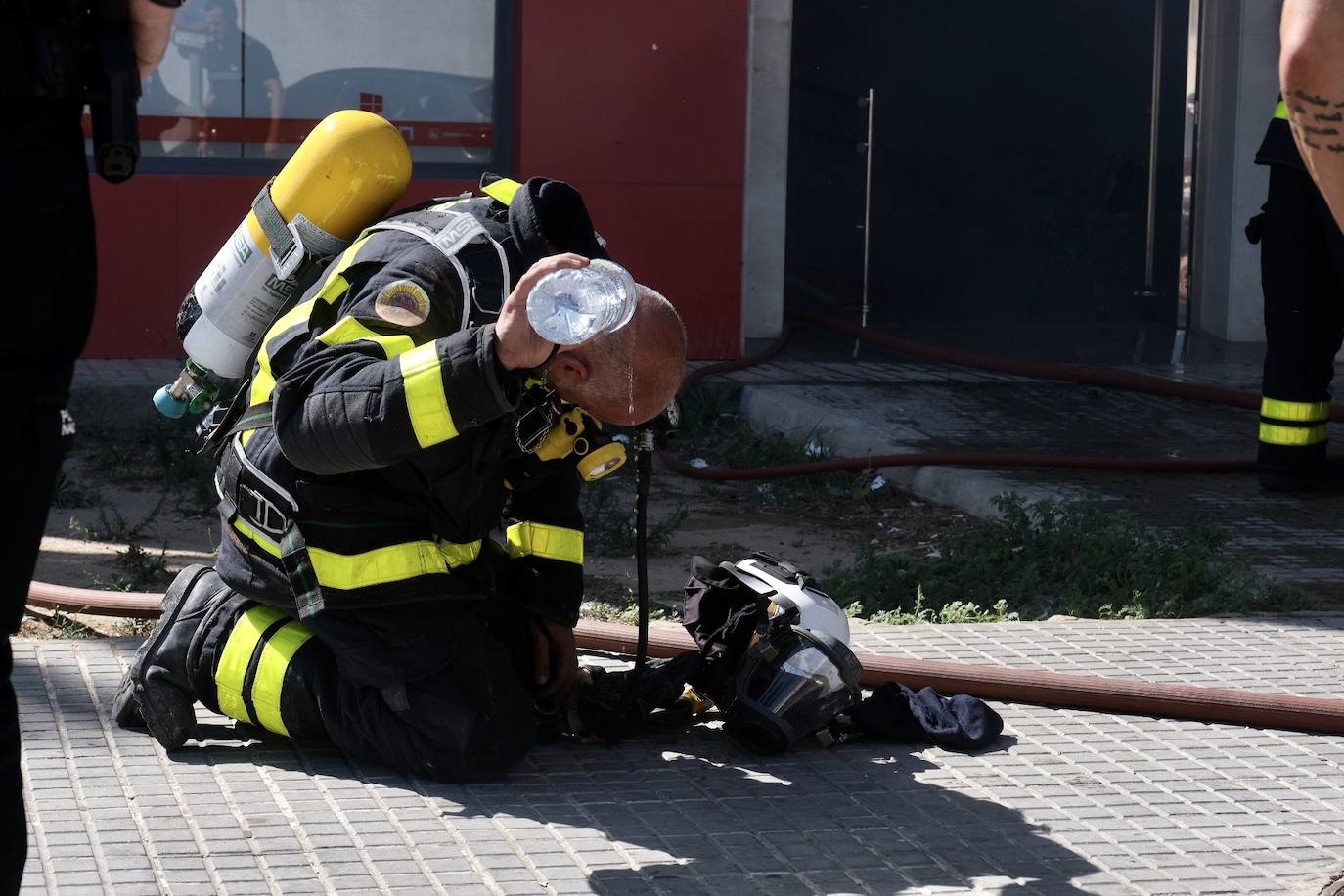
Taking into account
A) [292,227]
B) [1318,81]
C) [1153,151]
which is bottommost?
[292,227]

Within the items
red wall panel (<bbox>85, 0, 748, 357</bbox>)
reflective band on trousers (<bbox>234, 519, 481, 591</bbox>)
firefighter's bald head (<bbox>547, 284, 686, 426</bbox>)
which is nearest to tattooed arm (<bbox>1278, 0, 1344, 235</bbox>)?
firefighter's bald head (<bbox>547, 284, 686, 426</bbox>)

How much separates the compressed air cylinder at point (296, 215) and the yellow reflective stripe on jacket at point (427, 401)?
71 centimetres

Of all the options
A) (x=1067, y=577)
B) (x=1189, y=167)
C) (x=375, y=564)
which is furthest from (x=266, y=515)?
(x=1189, y=167)

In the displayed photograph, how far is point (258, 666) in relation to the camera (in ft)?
11.3

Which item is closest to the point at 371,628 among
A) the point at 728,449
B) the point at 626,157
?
the point at 728,449

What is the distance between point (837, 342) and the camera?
10.4m

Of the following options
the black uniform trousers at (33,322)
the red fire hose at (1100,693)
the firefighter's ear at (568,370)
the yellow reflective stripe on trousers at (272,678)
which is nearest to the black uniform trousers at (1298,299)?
the red fire hose at (1100,693)

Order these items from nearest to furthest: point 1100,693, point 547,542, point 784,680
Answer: point 784,680 < point 547,542 < point 1100,693

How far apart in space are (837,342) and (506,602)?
6950 millimetres

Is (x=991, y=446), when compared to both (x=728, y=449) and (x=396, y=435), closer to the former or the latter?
(x=728, y=449)

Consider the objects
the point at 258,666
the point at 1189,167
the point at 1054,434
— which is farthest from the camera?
the point at 1189,167

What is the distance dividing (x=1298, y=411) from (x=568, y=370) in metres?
4.30

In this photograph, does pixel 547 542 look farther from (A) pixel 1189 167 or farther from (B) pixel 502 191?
(A) pixel 1189 167

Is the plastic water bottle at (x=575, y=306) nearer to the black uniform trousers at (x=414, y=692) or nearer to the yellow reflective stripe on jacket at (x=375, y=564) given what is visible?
the yellow reflective stripe on jacket at (x=375, y=564)
